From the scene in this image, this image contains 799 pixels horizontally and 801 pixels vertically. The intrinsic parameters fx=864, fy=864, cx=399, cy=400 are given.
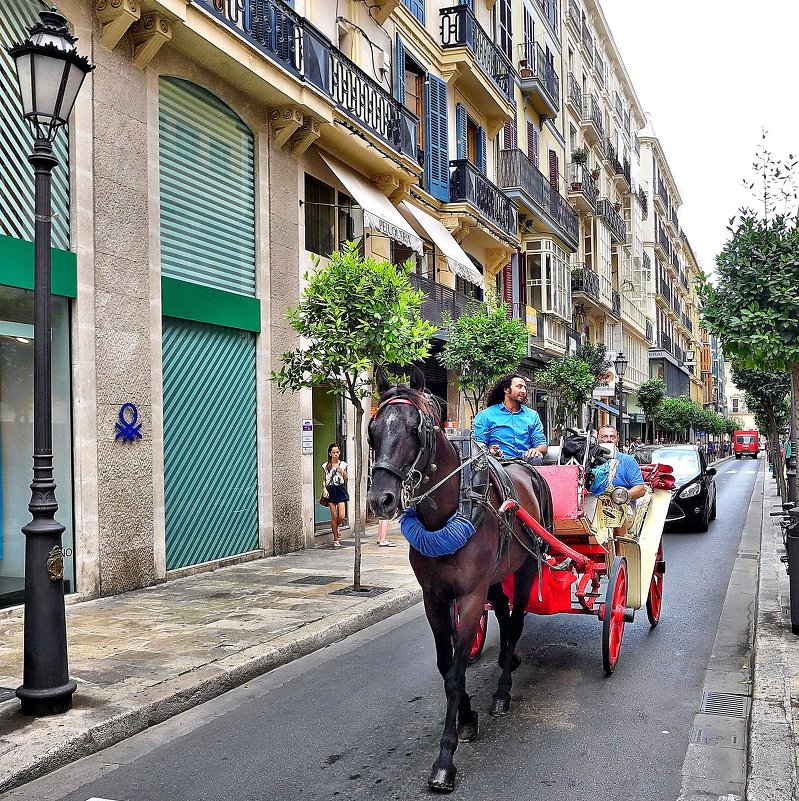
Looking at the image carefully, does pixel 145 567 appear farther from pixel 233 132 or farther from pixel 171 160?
pixel 233 132

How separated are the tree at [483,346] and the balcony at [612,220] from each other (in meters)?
24.2

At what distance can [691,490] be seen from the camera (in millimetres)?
17406

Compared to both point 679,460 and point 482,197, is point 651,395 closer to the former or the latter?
point 482,197

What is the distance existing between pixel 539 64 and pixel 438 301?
46.2 feet

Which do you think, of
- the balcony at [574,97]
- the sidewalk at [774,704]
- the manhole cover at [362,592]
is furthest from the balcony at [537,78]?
the sidewalk at [774,704]

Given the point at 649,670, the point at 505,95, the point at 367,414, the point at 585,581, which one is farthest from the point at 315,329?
the point at 505,95

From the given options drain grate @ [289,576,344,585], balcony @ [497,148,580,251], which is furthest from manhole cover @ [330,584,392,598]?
balcony @ [497,148,580,251]

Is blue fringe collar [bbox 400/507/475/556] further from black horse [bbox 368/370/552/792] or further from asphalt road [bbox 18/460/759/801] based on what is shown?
asphalt road [bbox 18/460/759/801]

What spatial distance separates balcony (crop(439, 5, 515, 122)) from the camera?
2178 centimetres

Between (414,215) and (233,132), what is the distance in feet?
20.3

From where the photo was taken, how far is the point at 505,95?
82.1 feet

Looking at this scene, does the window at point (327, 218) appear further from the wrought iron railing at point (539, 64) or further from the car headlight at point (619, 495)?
the wrought iron railing at point (539, 64)

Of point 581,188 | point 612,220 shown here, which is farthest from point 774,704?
point 612,220

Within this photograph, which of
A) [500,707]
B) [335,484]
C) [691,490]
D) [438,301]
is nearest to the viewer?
[500,707]
